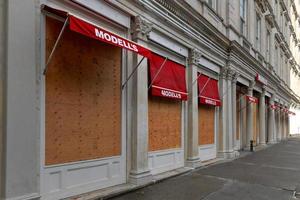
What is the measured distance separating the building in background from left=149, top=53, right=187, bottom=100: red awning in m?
0.04

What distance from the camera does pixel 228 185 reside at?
901 centimetres

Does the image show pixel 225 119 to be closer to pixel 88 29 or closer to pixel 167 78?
pixel 167 78

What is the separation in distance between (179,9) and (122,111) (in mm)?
4198

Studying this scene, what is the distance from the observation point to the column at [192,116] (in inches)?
449

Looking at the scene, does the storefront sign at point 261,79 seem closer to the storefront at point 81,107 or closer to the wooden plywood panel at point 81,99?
the storefront at point 81,107

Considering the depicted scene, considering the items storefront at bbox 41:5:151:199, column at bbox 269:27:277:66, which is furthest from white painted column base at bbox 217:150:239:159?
column at bbox 269:27:277:66

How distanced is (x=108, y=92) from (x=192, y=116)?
4682mm

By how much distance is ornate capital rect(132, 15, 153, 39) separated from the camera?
8.24 meters

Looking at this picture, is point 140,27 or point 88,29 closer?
point 88,29

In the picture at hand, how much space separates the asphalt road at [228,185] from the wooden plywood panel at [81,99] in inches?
53.9

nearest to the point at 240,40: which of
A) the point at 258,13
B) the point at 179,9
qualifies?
the point at 258,13

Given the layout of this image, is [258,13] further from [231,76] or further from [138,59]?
[138,59]

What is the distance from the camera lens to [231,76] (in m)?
15.7

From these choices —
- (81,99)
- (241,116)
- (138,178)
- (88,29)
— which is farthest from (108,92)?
(241,116)
